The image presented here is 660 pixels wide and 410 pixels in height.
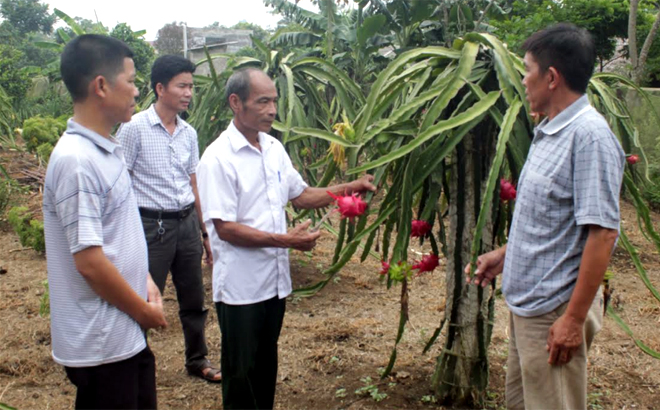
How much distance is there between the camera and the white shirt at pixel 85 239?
1765mm

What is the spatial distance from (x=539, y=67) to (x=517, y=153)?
0.57 metres

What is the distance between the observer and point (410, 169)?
2.55 m

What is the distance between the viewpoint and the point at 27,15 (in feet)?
89.6

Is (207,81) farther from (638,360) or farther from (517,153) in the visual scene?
(638,360)

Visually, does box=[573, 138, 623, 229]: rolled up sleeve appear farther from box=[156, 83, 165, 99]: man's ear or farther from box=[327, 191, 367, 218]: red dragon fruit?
box=[156, 83, 165, 99]: man's ear

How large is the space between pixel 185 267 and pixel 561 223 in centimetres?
233

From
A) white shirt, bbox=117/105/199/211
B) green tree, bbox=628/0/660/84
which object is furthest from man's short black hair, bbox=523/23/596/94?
green tree, bbox=628/0/660/84

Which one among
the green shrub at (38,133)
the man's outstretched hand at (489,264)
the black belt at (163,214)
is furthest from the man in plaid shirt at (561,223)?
the green shrub at (38,133)

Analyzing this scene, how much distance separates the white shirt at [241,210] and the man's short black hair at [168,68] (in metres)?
1.06

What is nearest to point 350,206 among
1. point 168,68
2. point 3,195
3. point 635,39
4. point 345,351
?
point 168,68

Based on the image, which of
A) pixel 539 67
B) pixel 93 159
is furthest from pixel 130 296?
pixel 539 67

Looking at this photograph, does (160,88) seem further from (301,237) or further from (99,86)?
(99,86)

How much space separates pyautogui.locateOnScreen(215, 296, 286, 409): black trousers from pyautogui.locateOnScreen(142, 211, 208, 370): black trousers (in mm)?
890

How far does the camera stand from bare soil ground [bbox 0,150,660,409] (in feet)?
11.2
